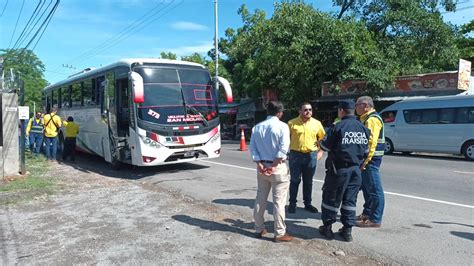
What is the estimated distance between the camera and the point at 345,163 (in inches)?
206

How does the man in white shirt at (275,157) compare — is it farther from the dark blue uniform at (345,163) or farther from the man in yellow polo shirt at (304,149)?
the man in yellow polo shirt at (304,149)

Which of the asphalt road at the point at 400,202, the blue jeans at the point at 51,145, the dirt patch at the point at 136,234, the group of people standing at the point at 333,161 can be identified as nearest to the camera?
the dirt patch at the point at 136,234

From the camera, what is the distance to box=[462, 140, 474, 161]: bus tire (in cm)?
1420

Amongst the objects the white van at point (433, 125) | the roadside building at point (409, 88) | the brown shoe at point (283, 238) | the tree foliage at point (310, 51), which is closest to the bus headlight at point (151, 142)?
the brown shoe at point (283, 238)

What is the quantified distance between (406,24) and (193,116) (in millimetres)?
16946

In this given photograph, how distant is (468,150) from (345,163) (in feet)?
36.5

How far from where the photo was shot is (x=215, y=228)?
6035 millimetres

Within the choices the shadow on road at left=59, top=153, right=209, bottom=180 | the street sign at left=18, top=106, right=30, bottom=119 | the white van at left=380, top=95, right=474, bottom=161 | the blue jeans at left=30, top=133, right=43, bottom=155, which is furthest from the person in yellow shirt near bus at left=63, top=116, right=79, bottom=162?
the white van at left=380, top=95, right=474, bottom=161

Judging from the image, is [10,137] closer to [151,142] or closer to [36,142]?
[151,142]

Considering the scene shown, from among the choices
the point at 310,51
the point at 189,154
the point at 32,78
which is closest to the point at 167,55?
the point at 32,78

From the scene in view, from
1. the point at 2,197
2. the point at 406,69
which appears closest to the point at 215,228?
the point at 2,197

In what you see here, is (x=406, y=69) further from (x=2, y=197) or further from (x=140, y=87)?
(x=2, y=197)

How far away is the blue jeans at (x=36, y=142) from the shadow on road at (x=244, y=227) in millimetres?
11135

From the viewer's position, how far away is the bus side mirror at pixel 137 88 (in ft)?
32.1
